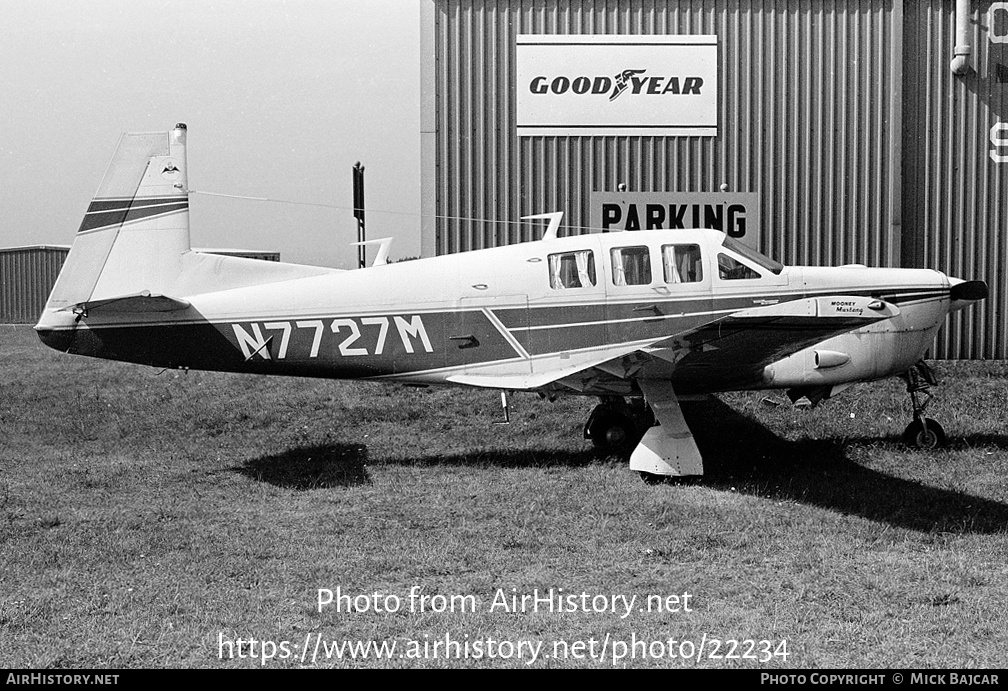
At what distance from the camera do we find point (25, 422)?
455 inches

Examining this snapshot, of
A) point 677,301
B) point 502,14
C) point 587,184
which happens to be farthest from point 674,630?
point 502,14

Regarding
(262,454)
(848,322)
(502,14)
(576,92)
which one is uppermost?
(502,14)

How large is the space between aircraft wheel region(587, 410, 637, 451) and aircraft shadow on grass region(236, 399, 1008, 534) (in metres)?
0.18

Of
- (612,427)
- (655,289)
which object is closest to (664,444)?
(655,289)

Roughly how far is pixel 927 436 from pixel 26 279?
1469 inches

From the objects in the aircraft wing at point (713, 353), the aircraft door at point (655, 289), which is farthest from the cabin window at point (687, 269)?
the aircraft wing at point (713, 353)

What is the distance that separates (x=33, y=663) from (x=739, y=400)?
29.1ft

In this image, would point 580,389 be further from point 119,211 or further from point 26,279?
point 26,279

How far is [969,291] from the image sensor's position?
30.8ft

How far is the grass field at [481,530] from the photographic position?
5.01 m

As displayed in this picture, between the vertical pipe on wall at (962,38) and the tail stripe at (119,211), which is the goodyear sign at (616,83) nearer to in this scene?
the vertical pipe on wall at (962,38)

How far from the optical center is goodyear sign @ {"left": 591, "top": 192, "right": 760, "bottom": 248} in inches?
518

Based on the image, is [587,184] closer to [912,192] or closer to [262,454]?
[912,192]

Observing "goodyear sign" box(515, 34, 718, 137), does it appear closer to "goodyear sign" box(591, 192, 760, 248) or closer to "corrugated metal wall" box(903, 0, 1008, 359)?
"goodyear sign" box(591, 192, 760, 248)
